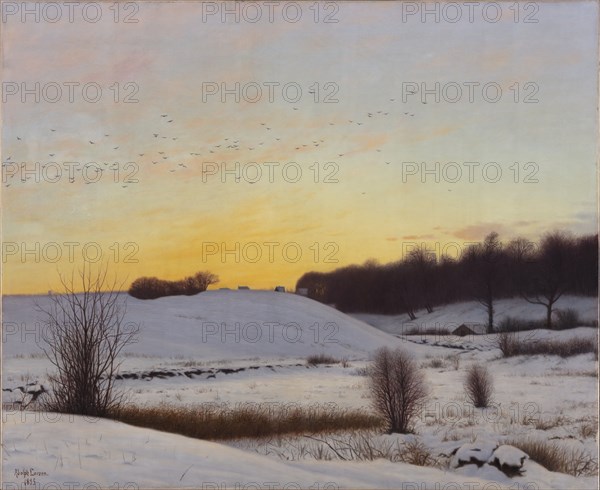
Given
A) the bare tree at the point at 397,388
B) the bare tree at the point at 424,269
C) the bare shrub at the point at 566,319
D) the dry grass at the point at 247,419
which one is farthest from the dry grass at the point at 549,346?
the dry grass at the point at 247,419

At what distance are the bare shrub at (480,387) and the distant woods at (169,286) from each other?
122 inches

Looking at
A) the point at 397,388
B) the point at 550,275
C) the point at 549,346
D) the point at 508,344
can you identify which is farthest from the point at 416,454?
the point at 550,275

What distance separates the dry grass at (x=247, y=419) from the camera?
31.3 ft

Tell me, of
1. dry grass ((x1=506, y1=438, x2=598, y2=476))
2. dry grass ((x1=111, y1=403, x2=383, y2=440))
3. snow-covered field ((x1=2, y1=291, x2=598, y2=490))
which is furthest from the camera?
dry grass ((x1=111, y1=403, x2=383, y2=440))

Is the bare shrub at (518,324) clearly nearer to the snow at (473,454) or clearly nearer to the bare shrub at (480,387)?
the bare shrub at (480,387)

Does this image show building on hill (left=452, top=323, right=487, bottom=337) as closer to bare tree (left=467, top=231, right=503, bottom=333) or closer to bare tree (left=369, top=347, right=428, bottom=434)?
bare tree (left=467, top=231, right=503, bottom=333)

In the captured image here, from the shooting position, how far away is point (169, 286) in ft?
32.7

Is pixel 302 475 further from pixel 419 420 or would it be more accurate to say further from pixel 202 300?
pixel 202 300

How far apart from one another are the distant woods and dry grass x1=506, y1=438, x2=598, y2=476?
12.5 feet

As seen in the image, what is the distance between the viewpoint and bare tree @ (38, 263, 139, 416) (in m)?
9.64

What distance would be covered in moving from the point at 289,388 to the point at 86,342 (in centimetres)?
232

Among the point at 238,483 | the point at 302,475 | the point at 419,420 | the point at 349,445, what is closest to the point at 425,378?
the point at 419,420

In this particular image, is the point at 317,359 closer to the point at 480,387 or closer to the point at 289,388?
the point at 289,388

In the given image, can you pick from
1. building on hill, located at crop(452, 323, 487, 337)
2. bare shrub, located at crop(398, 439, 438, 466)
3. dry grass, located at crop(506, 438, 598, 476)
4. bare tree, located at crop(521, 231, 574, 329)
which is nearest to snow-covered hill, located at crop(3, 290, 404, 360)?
building on hill, located at crop(452, 323, 487, 337)
